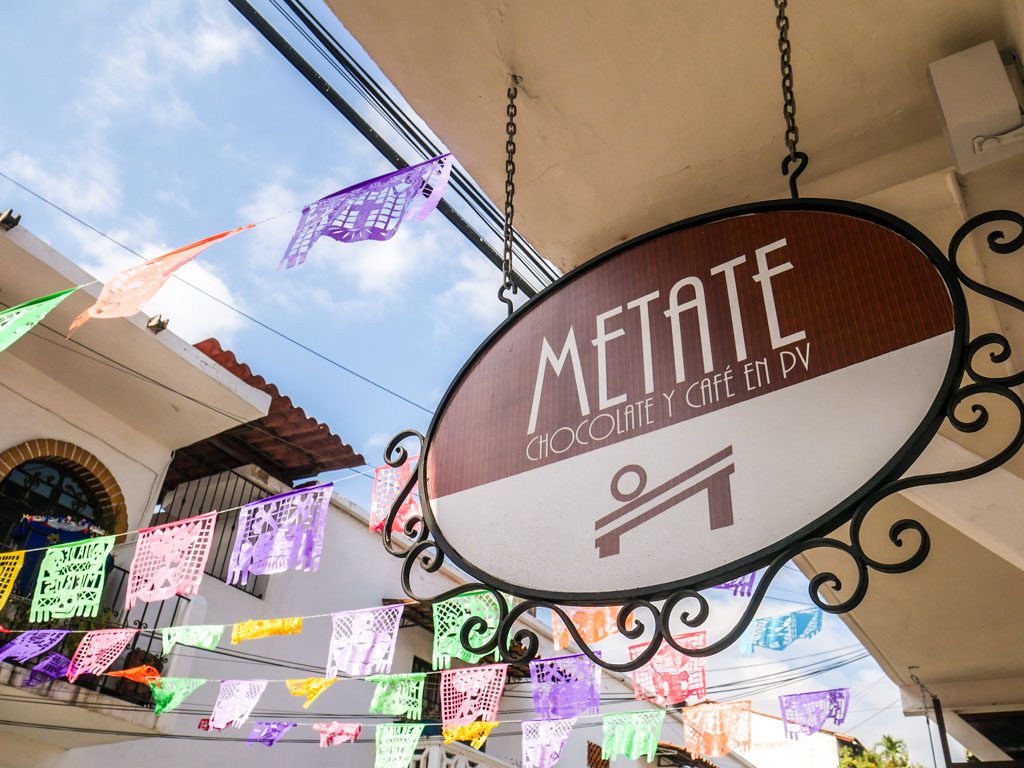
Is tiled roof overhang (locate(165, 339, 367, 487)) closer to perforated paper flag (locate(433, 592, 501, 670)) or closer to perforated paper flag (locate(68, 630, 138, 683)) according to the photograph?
perforated paper flag (locate(68, 630, 138, 683))

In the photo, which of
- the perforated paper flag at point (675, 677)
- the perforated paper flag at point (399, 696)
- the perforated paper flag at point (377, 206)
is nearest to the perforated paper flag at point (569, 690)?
the perforated paper flag at point (675, 677)

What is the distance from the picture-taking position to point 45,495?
7977 millimetres

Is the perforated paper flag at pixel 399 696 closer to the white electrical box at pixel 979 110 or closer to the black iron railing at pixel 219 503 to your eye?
the black iron railing at pixel 219 503

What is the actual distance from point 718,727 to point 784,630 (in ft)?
9.11

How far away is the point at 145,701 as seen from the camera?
764cm

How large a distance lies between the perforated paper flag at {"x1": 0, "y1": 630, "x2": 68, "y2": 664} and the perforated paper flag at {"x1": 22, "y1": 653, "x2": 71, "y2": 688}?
12 cm

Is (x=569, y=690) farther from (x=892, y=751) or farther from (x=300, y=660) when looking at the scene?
(x=892, y=751)

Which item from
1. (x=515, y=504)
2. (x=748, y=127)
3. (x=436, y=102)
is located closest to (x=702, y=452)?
(x=515, y=504)

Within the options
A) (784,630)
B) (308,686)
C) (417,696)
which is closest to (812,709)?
(784,630)

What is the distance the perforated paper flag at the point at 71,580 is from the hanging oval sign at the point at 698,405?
613 centimetres

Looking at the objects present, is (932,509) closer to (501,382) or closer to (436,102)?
(501,382)

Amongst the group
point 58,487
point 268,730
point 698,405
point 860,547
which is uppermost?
point 58,487

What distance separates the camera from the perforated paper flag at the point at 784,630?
8.02 metres

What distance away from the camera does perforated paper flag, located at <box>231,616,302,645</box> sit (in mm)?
6938
